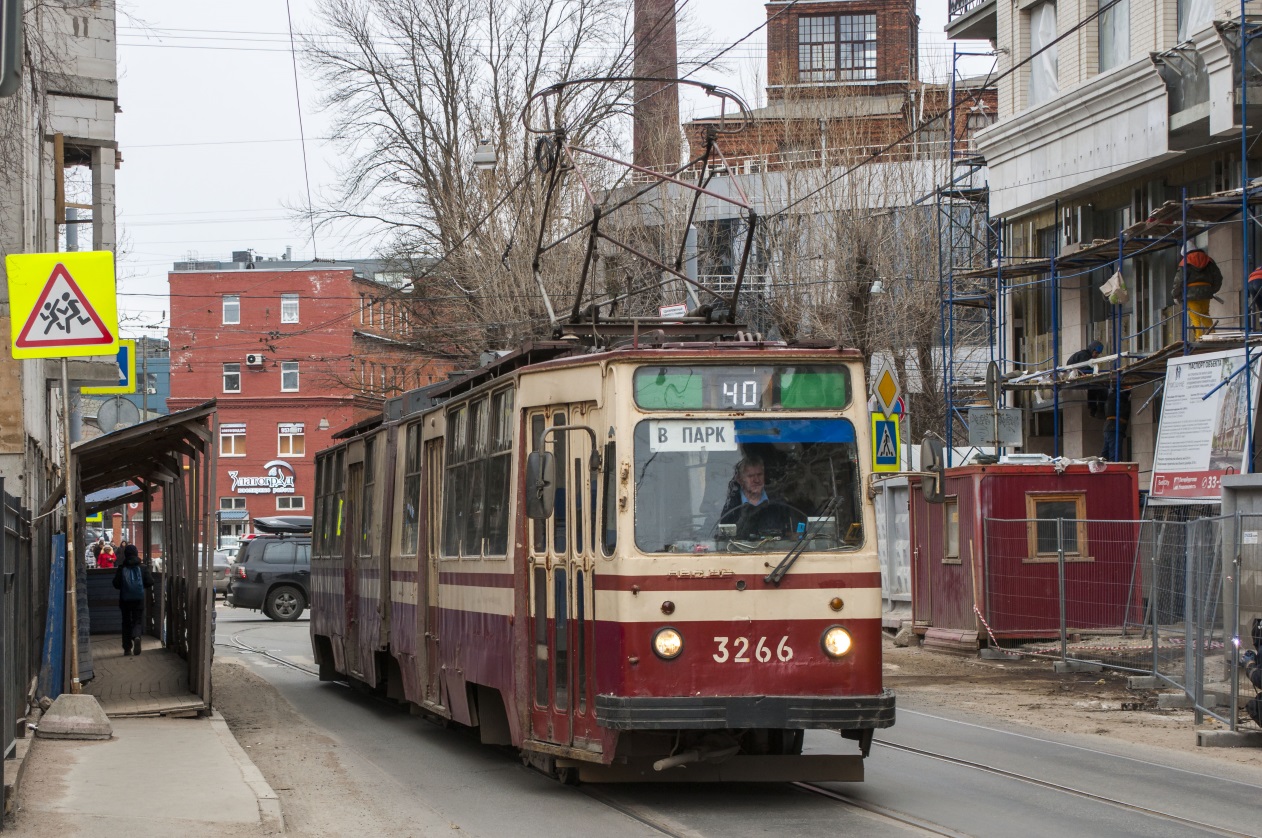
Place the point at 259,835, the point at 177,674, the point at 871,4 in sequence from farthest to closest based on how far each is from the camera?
the point at 871,4
the point at 177,674
the point at 259,835

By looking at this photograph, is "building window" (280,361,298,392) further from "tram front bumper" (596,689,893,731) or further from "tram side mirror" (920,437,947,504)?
"tram front bumper" (596,689,893,731)

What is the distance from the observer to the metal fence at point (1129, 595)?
14383 millimetres

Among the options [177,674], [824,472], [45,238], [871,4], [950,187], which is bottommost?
[177,674]

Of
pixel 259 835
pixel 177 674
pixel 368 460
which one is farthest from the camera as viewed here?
pixel 177 674

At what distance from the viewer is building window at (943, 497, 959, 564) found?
23141mm

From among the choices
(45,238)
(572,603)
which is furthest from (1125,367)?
(572,603)

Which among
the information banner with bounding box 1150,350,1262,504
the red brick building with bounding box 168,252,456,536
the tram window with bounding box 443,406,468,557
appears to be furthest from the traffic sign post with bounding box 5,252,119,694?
the red brick building with bounding box 168,252,456,536

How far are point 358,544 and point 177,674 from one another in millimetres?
4193

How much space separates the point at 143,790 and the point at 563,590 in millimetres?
2893

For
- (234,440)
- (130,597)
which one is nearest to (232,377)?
(234,440)

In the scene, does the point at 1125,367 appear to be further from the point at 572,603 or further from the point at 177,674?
the point at 572,603

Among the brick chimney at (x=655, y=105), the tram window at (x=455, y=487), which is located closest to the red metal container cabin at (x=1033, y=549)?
the tram window at (x=455, y=487)

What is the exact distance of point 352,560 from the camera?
1770cm

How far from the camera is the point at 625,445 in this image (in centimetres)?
998
